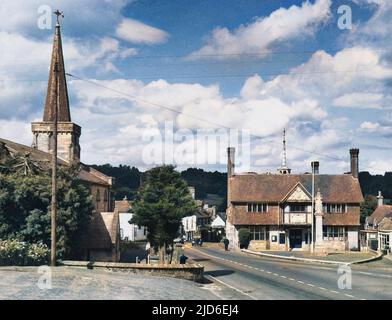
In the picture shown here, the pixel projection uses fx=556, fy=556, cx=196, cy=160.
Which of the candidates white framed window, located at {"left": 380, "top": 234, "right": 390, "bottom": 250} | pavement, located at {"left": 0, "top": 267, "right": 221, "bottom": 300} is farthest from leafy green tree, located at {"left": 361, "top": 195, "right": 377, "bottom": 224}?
pavement, located at {"left": 0, "top": 267, "right": 221, "bottom": 300}

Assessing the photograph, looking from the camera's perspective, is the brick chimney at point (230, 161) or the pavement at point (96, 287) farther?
the brick chimney at point (230, 161)

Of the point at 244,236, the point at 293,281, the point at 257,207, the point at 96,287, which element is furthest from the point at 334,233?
the point at 96,287

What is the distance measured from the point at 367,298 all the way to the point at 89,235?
24.7 meters

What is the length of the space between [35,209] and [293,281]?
17.3 meters

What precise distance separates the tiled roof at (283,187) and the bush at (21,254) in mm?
36339

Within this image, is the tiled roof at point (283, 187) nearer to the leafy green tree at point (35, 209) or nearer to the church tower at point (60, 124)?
the church tower at point (60, 124)

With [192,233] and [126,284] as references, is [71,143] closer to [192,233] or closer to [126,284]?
[192,233]

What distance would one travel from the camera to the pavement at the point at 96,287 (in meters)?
21.5

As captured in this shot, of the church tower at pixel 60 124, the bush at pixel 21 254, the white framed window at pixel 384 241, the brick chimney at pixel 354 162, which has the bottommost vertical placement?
the white framed window at pixel 384 241

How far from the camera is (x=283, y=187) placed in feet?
229

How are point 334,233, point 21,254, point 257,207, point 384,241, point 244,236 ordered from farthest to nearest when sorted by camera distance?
point 257,207 < point 334,233 < point 244,236 < point 384,241 < point 21,254

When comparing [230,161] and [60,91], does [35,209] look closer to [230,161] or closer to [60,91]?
[60,91]

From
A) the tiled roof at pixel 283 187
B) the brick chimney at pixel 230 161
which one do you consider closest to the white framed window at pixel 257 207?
the tiled roof at pixel 283 187
